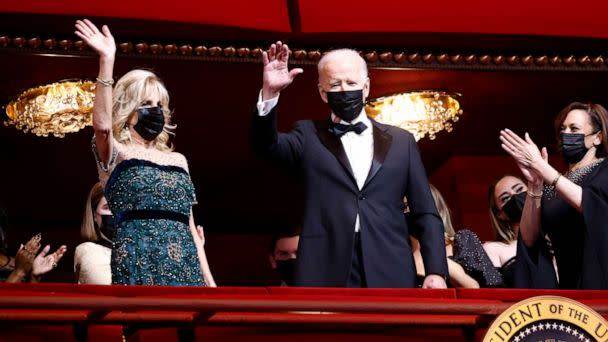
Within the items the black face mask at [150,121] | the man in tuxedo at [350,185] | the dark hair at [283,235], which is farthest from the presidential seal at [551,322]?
the dark hair at [283,235]

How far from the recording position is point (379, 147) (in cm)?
313

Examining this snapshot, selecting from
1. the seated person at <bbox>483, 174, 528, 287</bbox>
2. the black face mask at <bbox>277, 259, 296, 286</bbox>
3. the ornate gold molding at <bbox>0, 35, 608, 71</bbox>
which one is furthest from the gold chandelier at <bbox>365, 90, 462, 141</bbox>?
the seated person at <bbox>483, 174, 528, 287</bbox>

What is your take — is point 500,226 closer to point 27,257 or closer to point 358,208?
point 358,208

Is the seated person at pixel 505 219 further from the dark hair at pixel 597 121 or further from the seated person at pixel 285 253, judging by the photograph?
the seated person at pixel 285 253

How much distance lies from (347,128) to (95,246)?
44.0 inches

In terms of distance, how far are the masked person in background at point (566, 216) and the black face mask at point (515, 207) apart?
1.59ft

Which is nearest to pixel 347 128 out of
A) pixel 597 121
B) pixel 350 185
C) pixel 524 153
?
pixel 350 185

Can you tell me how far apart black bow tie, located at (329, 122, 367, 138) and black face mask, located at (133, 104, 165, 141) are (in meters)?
0.49

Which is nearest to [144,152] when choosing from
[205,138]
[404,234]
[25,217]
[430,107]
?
[404,234]

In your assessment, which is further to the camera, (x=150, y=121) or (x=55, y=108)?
(x=55, y=108)

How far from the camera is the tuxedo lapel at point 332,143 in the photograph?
3.10 m

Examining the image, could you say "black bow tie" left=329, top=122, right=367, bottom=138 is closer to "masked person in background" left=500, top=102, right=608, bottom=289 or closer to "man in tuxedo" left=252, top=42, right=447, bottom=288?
"man in tuxedo" left=252, top=42, right=447, bottom=288

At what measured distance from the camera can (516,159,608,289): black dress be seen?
321 centimetres

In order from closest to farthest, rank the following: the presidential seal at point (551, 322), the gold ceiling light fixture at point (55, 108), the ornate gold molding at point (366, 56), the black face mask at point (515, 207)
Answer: the presidential seal at point (551, 322) → the black face mask at point (515, 207) → the ornate gold molding at point (366, 56) → the gold ceiling light fixture at point (55, 108)
